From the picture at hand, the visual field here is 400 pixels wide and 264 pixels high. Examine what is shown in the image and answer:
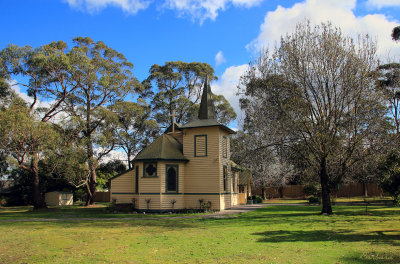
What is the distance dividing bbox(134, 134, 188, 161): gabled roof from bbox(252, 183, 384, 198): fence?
79.4 ft

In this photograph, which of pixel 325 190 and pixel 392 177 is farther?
pixel 325 190

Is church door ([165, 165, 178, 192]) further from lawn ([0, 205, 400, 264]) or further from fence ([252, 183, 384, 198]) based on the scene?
fence ([252, 183, 384, 198])

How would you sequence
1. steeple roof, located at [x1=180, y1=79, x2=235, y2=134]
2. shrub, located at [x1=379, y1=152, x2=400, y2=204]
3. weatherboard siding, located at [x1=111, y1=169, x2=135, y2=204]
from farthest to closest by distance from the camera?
weatherboard siding, located at [x1=111, y1=169, x2=135, y2=204] → steeple roof, located at [x1=180, y1=79, x2=235, y2=134] → shrub, located at [x1=379, y1=152, x2=400, y2=204]

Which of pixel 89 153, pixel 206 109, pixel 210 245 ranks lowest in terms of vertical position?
pixel 210 245

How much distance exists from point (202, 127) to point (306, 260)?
17525 mm

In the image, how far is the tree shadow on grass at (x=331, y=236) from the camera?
10.9 m

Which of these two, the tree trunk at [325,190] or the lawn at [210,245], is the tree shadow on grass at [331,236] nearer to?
the lawn at [210,245]

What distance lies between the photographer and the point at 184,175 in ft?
82.4

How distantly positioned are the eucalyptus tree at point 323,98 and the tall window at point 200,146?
528 cm

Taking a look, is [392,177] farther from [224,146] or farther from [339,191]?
[339,191]

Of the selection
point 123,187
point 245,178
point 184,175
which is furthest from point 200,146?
point 245,178

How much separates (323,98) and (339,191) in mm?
28756

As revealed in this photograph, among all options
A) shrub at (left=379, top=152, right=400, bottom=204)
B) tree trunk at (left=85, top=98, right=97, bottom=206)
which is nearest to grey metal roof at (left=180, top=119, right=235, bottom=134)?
tree trunk at (left=85, top=98, right=97, bottom=206)

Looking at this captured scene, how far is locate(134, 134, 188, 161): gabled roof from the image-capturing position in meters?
24.0
